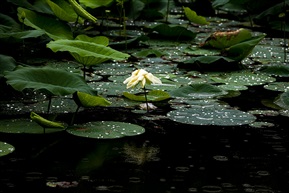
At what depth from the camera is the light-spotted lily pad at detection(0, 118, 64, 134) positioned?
9.30ft

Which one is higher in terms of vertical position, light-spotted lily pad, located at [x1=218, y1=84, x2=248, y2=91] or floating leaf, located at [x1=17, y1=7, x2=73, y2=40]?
floating leaf, located at [x1=17, y1=7, x2=73, y2=40]

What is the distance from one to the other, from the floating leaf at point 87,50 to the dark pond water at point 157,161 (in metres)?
0.36

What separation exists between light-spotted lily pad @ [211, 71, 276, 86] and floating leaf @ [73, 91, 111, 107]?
3.59ft

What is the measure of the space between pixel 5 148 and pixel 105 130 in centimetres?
43

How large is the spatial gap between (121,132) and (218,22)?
136 inches

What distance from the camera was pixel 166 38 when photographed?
5.22 metres

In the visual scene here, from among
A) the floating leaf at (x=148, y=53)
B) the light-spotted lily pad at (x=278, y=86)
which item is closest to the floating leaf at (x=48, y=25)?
the floating leaf at (x=148, y=53)

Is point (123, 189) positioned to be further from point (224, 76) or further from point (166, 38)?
point (166, 38)

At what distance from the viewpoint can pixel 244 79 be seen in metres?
3.99

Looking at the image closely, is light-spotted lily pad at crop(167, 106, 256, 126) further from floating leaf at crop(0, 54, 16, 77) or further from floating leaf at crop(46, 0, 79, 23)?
floating leaf at crop(46, 0, 79, 23)

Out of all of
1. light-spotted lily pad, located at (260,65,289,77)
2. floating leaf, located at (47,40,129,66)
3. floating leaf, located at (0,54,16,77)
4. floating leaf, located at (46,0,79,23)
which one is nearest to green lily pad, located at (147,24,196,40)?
floating leaf, located at (46,0,79,23)

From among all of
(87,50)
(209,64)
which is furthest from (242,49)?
(87,50)

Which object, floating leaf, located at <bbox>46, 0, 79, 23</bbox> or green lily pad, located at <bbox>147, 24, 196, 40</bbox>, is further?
green lily pad, located at <bbox>147, 24, 196, 40</bbox>

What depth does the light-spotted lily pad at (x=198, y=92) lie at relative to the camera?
3.54 metres
